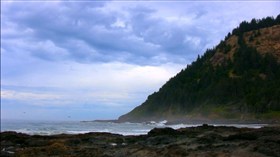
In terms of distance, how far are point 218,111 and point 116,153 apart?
95.7 metres

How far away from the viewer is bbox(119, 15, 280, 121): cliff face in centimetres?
11188

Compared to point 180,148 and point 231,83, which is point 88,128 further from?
point 180,148

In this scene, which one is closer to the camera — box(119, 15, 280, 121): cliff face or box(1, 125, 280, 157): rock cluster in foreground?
box(1, 125, 280, 157): rock cluster in foreground

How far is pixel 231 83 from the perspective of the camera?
128m

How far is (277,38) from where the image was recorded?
141 m

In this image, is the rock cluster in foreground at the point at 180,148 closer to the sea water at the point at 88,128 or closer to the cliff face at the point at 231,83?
the sea water at the point at 88,128

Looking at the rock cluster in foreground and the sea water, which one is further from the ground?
the sea water

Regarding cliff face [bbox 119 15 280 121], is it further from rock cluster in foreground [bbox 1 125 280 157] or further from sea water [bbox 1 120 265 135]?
rock cluster in foreground [bbox 1 125 280 157]

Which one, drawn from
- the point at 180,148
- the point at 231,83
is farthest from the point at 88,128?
the point at 180,148

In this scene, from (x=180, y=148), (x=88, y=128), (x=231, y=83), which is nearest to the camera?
(x=180, y=148)

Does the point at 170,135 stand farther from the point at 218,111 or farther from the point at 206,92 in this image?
the point at 206,92

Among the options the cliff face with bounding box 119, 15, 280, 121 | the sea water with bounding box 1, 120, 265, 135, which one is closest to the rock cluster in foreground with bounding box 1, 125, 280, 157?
the sea water with bounding box 1, 120, 265, 135

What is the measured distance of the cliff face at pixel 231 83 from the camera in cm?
11188

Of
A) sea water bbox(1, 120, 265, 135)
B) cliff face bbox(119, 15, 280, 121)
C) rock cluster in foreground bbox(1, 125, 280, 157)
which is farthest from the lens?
cliff face bbox(119, 15, 280, 121)
